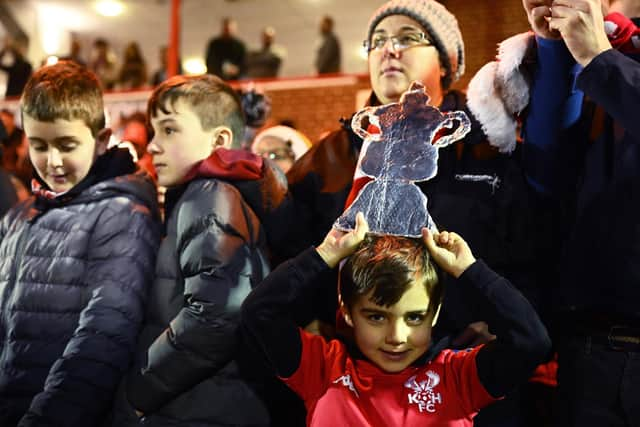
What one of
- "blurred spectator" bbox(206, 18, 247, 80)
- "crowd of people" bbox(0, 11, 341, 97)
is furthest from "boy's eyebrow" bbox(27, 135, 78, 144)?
"blurred spectator" bbox(206, 18, 247, 80)

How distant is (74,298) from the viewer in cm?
182

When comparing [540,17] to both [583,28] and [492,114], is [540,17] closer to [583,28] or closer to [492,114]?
[583,28]

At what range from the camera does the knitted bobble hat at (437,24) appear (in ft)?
6.08

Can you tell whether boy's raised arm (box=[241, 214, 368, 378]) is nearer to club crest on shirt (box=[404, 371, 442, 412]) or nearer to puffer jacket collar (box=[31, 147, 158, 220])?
club crest on shirt (box=[404, 371, 442, 412])

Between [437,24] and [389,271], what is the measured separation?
32.4 inches

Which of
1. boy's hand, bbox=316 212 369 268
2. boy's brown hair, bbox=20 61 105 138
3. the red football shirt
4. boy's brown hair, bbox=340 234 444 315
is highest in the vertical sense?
boy's brown hair, bbox=20 61 105 138

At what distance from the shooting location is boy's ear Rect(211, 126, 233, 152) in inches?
77.0

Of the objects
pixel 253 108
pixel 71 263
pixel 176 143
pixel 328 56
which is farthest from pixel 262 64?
pixel 71 263

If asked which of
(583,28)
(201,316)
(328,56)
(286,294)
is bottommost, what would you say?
(201,316)

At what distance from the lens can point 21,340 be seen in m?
1.82

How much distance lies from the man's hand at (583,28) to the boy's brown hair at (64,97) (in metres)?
1.42

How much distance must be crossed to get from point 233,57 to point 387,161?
782 cm

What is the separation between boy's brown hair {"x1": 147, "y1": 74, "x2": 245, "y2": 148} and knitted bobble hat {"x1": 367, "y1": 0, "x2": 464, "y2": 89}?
0.49 m

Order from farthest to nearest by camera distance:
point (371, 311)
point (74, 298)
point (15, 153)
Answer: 1. point (15, 153)
2. point (74, 298)
3. point (371, 311)
